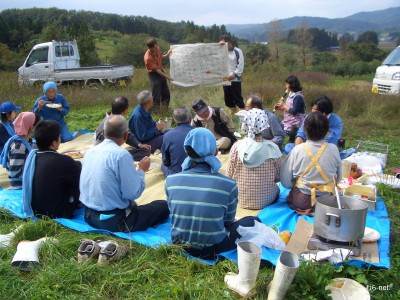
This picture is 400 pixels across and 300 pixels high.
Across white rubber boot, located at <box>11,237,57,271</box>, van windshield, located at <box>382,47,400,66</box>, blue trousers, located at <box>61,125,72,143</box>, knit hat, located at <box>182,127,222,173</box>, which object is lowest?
white rubber boot, located at <box>11,237,57,271</box>

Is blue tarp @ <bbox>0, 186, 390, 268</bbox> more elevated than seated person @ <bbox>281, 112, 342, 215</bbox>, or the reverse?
seated person @ <bbox>281, 112, 342, 215</bbox>

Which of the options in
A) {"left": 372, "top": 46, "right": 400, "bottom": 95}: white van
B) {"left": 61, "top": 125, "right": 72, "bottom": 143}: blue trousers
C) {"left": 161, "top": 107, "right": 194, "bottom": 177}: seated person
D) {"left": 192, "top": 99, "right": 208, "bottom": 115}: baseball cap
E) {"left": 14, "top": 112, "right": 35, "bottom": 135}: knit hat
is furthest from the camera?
{"left": 372, "top": 46, "right": 400, "bottom": 95}: white van

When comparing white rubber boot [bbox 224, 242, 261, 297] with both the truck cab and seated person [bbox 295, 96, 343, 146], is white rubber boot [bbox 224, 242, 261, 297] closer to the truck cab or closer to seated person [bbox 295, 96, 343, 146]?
seated person [bbox 295, 96, 343, 146]

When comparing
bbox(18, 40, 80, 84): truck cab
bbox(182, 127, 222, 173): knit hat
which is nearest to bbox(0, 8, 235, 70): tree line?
bbox(18, 40, 80, 84): truck cab

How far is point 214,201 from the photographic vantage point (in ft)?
9.16

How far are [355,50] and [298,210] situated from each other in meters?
36.4

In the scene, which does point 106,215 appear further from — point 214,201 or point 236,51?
point 236,51

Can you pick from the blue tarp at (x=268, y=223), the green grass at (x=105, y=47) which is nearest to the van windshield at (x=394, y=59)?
the blue tarp at (x=268, y=223)

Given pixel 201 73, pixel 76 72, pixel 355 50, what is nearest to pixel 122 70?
pixel 76 72

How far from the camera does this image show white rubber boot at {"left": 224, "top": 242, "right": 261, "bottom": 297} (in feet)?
8.18

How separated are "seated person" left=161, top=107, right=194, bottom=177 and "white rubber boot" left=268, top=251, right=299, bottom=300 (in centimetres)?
228

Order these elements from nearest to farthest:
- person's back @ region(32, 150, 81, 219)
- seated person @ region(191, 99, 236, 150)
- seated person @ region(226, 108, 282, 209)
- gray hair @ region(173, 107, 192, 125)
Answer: person's back @ region(32, 150, 81, 219), seated person @ region(226, 108, 282, 209), gray hair @ region(173, 107, 192, 125), seated person @ region(191, 99, 236, 150)

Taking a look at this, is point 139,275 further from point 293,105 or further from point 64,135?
point 64,135

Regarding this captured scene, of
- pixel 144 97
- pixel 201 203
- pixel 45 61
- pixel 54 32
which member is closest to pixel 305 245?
pixel 201 203
